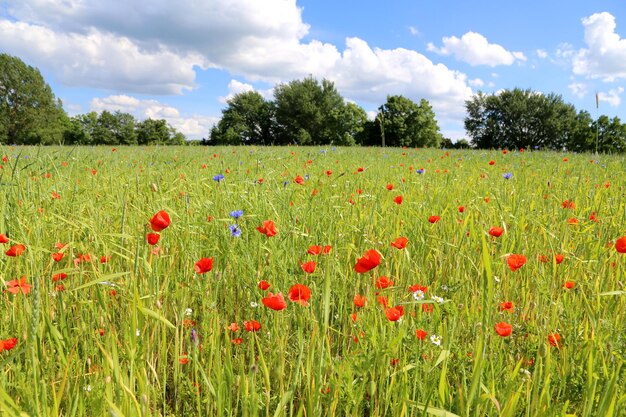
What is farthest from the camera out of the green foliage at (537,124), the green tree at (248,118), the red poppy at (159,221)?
the green tree at (248,118)

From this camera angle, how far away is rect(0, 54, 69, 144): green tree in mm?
49781

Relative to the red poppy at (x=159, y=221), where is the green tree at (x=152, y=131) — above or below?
above

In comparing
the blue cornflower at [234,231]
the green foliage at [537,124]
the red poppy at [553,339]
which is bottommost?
the red poppy at [553,339]

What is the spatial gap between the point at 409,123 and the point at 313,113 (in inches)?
539

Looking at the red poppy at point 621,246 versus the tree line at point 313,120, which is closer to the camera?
the red poppy at point 621,246

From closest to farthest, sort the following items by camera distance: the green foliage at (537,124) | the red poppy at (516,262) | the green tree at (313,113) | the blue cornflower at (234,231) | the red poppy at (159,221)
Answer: the red poppy at (159,221) → the red poppy at (516,262) → the blue cornflower at (234,231) → the green foliage at (537,124) → the green tree at (313,113)

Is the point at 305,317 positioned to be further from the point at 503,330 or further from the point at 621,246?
the point at 621,246

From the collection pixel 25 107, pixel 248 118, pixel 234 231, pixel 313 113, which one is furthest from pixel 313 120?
pixel 234 231

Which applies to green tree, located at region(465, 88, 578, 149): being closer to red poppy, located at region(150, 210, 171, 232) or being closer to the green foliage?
the green foliage

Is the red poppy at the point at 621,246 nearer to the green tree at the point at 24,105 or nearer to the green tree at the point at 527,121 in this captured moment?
the green tree at the point at 527,121

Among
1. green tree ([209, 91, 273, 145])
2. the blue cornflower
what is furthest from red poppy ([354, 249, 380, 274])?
green tree ([209, 91, 273, 145])

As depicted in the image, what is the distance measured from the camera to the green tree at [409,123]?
50188mm

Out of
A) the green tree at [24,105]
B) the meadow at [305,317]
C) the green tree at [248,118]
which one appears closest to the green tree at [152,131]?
the green tree at [248,118]

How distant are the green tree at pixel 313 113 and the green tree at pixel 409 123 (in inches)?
273
